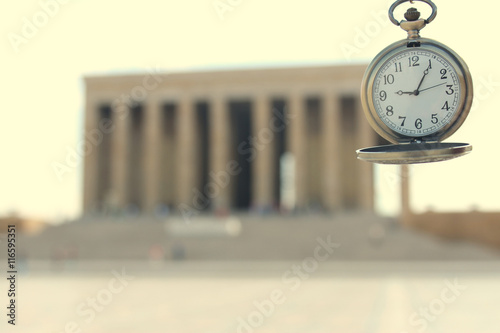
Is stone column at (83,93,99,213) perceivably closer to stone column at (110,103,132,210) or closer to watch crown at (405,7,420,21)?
stone column at (110,103,132,210)

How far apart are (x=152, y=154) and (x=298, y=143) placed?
39.3 ft

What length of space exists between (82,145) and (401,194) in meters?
26.3

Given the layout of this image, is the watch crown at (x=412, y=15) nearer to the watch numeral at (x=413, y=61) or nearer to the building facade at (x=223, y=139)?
the watch numeral at (x=413, y=61)

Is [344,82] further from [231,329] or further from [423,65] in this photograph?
[423,65]

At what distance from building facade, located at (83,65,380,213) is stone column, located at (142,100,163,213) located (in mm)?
82

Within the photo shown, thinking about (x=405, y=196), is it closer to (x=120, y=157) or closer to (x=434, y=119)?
(x=120, y=157)

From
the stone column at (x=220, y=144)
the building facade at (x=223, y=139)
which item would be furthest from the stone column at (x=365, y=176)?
the stone column at (x=220, y=144)

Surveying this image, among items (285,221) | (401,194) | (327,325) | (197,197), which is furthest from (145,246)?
(327,325)

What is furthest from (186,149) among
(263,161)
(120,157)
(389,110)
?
(389,110)

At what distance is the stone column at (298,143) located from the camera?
47188 millimetres

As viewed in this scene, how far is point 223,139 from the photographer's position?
4819 cm

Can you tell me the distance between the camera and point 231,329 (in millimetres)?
9484

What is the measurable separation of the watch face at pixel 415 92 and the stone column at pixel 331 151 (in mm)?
43435

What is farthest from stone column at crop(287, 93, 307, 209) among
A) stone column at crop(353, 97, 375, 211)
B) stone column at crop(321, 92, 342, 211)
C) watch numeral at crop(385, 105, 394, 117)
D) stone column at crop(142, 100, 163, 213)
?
watch numeral at crop(385, 105, 394, 117)
